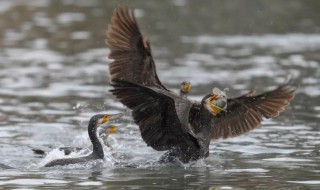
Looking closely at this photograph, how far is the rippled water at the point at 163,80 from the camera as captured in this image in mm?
12211

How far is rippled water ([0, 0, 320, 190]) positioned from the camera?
12211 millimetres

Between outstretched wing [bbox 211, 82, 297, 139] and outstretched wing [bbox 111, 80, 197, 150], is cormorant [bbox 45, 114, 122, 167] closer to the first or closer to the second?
outstretched wing [bbox 111, 80, 197, 150]

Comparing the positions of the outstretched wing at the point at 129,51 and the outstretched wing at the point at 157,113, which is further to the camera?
the outstretched wing at the point at 129,51

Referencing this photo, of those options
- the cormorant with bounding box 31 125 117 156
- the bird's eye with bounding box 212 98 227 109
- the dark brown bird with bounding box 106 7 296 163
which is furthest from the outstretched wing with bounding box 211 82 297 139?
the cormorant with bounding box 31 125 117 156

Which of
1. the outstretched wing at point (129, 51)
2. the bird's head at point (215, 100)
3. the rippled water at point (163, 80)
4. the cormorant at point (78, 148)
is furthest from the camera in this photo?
the outstretched wing at point (129, 51)

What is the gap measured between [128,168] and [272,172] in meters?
1.93

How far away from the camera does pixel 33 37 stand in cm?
2648

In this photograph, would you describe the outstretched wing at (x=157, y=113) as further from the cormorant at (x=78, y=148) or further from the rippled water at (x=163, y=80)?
the cormorant at (x=78, y=148)

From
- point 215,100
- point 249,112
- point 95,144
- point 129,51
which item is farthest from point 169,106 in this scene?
point 249,112

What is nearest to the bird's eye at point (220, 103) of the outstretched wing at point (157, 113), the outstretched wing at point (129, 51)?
the outstretched wing at point (157, 113)

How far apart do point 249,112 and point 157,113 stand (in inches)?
79.9

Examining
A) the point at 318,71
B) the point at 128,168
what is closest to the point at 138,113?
the point at 128,168

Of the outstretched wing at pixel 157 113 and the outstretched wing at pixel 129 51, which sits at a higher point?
the outstretched wing at pixel 129 51

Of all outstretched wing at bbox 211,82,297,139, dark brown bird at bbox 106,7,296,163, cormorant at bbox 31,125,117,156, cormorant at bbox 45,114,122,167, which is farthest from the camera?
outstretched wing at bbox 211,82,297,139
